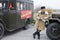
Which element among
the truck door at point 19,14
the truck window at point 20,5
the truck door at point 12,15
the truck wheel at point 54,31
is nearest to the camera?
the truck wheel at point 54,31

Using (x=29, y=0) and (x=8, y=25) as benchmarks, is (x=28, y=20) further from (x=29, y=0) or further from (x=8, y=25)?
(x=8, y=25)

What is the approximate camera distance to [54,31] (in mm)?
9812

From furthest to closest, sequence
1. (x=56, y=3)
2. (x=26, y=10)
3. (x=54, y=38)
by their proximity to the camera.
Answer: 1. (x=56, y=3)
2. (x=26, y=10)
3. (x=54, y=38)

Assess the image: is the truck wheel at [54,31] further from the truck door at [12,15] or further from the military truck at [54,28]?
the truck door at [12,15]

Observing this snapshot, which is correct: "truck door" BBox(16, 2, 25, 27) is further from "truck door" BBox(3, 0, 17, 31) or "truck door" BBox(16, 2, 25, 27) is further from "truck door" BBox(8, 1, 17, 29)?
"truck door" BBox(3, 0, 17, 31)

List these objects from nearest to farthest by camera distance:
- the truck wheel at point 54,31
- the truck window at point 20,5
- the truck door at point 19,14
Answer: the truck wheel at point 54,31
the truck door at point 19,14
the truck window at point 20,5

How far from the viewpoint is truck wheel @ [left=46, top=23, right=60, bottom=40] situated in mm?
9773

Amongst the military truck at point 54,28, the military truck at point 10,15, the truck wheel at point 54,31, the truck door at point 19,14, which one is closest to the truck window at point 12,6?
the military truck at point 10,15

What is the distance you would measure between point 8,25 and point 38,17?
1.69 metres

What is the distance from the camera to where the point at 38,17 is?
10.2 m

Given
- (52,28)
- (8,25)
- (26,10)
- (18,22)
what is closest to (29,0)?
(26,10)

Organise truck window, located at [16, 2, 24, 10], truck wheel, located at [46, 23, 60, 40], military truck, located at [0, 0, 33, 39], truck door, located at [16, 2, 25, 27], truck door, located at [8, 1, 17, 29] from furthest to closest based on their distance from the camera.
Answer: truck window, located at [16, 2, 24, 10], truck door, located at [16, 2, 25, 27], truck door, located at [8, 1, 17, 29], military truck, located at [0, 0, 33, 39], truck wheel, located at [46, 23, 60, 40]

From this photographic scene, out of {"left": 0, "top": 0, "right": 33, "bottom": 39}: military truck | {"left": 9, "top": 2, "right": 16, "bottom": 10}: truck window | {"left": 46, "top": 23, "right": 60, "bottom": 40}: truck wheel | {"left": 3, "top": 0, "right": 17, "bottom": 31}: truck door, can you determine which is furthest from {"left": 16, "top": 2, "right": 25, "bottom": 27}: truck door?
{"left": 46, "top": 23, "right": 60, "bottom": 40}: truck wheel

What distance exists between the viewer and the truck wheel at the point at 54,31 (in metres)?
9.77
